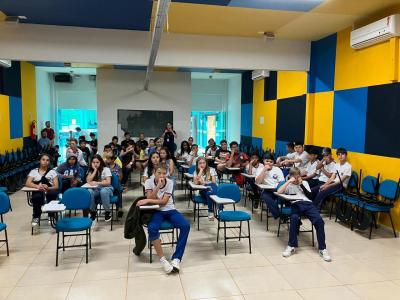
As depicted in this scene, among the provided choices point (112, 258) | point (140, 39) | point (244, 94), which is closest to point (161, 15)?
point (140, 39)

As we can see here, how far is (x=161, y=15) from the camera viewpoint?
4516 mm

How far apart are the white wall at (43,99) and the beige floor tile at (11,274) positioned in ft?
31.1

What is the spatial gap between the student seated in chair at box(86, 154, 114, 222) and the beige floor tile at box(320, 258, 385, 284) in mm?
3363

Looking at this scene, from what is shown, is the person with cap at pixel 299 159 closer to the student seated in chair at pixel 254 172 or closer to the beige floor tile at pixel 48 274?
the student seated in chair at pixel 254 172

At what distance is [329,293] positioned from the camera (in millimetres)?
3346

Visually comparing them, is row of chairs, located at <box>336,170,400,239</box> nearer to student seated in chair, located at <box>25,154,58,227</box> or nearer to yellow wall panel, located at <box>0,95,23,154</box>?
student seated in chair, located at <box>25,154,58,227</box>

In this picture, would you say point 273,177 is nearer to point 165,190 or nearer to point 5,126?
point 165,190

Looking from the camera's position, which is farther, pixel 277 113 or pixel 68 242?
pixel 277 113

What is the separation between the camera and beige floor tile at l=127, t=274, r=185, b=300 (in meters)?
3.24

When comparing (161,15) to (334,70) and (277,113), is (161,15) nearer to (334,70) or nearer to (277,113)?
(334,70)

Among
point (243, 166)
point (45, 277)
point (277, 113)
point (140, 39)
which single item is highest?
point (140, 39)

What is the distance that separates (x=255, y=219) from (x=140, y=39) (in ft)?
A: 13.7

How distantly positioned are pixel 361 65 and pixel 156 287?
5.25m

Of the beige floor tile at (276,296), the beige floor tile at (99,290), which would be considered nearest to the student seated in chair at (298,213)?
the beige floor tile at (276,296)
